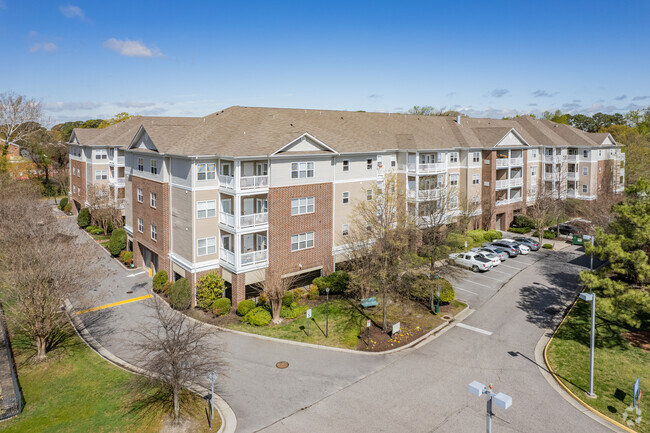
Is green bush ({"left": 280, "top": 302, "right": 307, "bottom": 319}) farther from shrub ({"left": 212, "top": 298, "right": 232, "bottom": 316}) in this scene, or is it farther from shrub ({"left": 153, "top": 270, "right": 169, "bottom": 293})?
shrub ({"left": 153, "top": 270, "right": 169, "bottom": 293})

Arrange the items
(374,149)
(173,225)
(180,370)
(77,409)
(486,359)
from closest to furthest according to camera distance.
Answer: (180,370)
(77,409)
(486,359)
(173,225)
(374,149)

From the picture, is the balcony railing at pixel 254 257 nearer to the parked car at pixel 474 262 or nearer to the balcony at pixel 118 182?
the parked car at pixel 474 262

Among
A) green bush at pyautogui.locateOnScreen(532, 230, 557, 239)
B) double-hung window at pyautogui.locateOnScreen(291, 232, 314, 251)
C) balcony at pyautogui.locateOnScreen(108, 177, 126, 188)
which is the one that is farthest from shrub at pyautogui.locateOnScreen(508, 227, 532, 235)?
balcony at pyautogui.locateOnScreen(108, 177, 126, 188)

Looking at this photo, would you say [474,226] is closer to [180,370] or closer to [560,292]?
[560,292]

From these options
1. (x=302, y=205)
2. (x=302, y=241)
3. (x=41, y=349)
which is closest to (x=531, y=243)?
(x=302, y=241)

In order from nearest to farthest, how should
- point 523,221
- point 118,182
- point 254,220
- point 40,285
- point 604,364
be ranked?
1. point 40,285
2. point 604,364
3. point 254,220
4. point 118,182
5. point 523,221

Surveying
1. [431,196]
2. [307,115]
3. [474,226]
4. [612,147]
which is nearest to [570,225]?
[474,226]

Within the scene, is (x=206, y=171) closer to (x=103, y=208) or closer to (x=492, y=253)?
(x=103, y=208)
